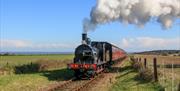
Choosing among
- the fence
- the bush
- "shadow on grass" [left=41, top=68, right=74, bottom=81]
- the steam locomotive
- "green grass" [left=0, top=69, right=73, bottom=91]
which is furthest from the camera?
"shadow on grass" [left=41, top=68, right=74, bottom=81]

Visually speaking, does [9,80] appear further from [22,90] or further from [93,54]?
[93,54]

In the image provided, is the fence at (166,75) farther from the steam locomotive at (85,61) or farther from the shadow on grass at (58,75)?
the shadow on grass at (58,75)

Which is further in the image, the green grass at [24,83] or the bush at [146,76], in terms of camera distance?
the bush at [146,76]

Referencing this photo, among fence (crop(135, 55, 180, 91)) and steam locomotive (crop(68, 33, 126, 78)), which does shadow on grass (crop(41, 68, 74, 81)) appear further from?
fence (crop(135, 55, 180, 91))

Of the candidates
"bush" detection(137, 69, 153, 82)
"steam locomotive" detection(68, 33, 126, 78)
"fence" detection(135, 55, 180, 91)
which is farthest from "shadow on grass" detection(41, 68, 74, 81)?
"bush" detection(137, 69, 153, 82)

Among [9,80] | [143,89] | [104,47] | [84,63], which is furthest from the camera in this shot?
[104,47]

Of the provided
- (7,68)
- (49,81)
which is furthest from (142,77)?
(7,68)

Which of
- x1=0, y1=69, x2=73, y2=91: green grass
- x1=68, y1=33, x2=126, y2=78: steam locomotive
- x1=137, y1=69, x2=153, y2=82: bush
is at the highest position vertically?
x1=68, y1=33, x2=126, y2=78: steam locomotive

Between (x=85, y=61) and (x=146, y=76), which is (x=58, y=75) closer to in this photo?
(x=85, y=61)

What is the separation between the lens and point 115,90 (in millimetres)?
24062

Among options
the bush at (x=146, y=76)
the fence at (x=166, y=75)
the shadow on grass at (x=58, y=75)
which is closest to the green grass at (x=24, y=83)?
the shadow on grass at (x=58, y=75)

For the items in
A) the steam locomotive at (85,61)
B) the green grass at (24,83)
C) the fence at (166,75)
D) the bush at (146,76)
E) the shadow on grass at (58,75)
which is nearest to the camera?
the fence at (166,75)

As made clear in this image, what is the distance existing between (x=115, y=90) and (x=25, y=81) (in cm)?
771

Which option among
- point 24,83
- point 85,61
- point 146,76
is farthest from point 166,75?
point 24,83
